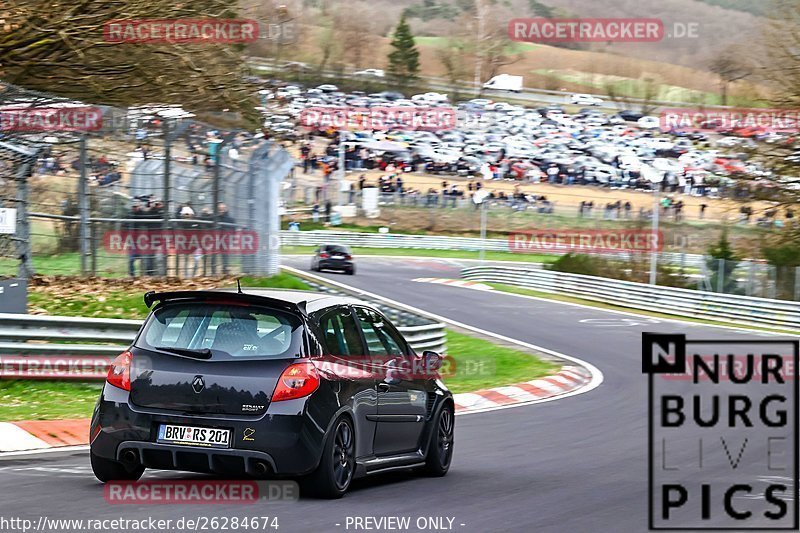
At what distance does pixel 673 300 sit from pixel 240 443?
2980 cm

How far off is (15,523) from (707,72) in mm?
101957

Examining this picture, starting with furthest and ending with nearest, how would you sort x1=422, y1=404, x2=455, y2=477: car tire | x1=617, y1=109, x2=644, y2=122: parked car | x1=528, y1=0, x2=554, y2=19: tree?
x1=528, y1=0, x2=554, y2=19: tree → x1=617, y1=109, x2=644, y2=122: parked car → x1=422, y1=404, x2=455, y2=477: car tire

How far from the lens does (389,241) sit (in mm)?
62844

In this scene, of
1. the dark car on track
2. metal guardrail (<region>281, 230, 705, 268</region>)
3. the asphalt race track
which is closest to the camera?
the asphalt race track

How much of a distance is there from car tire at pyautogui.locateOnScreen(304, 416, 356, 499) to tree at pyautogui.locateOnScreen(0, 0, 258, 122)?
12572mm

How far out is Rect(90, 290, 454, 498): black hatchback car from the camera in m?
7.02

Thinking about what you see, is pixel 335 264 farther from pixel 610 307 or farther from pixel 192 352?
pixel 192 352

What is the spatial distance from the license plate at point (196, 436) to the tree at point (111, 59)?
1261cm

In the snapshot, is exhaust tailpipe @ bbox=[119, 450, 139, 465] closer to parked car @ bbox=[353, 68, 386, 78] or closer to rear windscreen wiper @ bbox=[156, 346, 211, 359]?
rear windscreen wiper @ bbox=[156, 346, 211, 359]

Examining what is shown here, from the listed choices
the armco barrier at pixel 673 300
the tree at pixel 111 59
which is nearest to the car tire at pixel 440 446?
the tree at pixel 111 59

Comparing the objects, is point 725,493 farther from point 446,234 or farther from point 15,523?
point 446,234

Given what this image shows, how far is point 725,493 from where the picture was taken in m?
8.43

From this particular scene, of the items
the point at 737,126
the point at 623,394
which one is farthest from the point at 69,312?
the point at 737,126

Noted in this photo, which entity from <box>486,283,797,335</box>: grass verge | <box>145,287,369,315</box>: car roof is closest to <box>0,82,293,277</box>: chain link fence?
<box>145,287,369,315</box>: car roof
